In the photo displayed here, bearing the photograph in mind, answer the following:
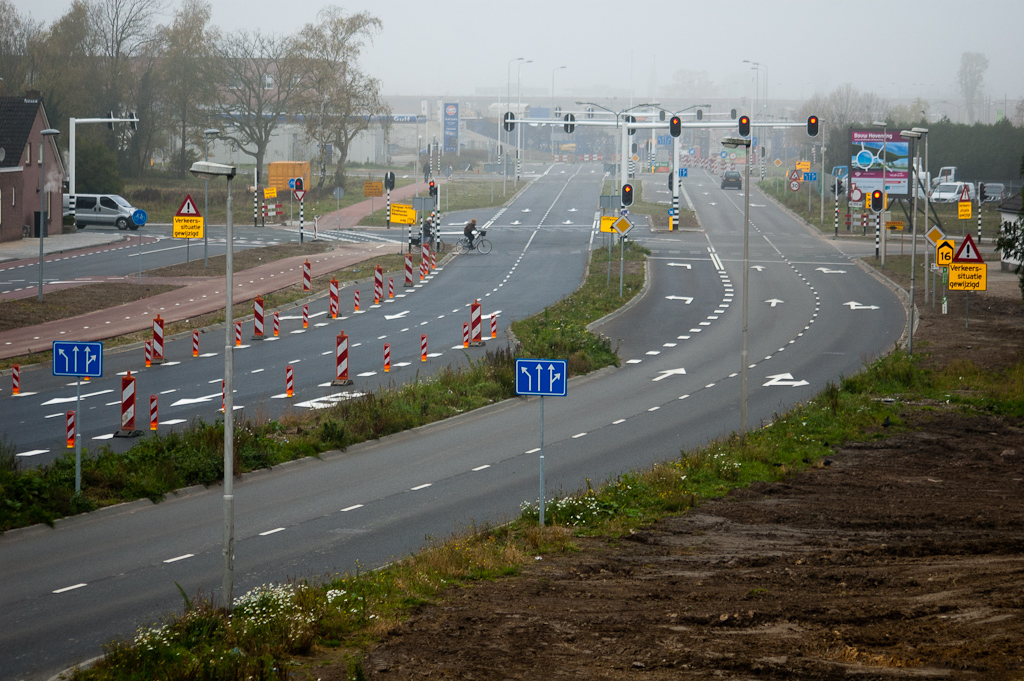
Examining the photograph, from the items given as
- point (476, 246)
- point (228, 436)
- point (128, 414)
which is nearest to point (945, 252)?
point (128, 414)

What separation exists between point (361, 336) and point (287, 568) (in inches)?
725

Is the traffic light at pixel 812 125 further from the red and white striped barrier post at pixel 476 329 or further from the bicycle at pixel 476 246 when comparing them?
the red and white striped barrier post at pixel 476 329

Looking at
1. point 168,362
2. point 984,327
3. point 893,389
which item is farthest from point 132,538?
point 984,327

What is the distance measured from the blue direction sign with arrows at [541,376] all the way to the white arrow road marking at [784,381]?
1307cm

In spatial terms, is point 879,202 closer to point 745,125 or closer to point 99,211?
point 745,125

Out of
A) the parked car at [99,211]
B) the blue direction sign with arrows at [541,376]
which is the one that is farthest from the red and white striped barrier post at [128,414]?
the parked car at [99,211]

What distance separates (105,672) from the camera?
8.85 meters

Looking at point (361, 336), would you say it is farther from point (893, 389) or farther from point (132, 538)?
point (132, 538)

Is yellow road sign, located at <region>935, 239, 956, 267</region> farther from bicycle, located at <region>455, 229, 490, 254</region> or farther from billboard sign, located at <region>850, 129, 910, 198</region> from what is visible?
billboard sign, located at <region>850, 129, 910, 198</region>

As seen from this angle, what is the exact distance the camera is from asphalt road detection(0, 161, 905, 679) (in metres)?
12.3

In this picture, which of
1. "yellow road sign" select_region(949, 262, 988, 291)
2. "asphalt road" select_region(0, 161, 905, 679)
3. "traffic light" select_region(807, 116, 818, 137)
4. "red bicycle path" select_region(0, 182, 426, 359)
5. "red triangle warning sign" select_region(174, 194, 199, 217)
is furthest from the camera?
"traffic light" select_region(807, 116, 818, 137)

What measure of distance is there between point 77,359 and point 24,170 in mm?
42909

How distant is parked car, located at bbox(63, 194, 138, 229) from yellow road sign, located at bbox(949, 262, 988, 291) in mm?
45869

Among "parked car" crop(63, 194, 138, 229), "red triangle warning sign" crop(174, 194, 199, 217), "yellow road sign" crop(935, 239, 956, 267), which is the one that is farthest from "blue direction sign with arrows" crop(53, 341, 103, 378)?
"parked car" crop(63, 194, 138, 229)
